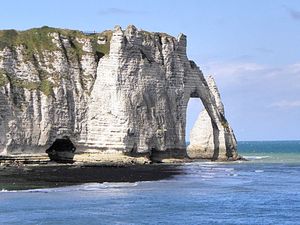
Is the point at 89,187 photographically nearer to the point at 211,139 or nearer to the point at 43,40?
the point at 43,40

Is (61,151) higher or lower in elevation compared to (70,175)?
higher

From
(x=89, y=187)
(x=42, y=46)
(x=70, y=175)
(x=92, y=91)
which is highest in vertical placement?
(x=42, y=46)

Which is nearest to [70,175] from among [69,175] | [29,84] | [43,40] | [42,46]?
[69,175]

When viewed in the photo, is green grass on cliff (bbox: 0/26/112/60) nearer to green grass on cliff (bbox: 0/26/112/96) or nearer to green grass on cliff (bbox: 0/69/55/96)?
green grass on cliff (bbox: 0/26/112/96)

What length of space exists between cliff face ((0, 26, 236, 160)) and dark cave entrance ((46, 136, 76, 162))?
271 centimetres

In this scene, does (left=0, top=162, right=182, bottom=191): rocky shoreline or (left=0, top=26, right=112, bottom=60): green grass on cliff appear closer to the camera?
(left=0, top=162, right=182, bottom=191): rocky shoreline

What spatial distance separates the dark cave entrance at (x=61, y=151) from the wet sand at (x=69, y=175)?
1081cm

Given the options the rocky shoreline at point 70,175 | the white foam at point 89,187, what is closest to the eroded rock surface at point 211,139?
the rocky shoreline at point 70,175

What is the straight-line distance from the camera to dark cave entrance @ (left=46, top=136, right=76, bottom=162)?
294ft

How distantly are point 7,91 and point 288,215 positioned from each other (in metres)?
51.8

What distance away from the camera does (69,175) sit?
211ft

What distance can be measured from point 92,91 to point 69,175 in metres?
26.9

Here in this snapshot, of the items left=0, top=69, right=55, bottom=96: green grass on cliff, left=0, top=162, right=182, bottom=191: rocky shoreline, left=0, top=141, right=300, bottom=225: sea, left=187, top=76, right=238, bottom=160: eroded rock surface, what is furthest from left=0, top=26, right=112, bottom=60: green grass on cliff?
left=0, top=141, right=300, bottom=225: sea

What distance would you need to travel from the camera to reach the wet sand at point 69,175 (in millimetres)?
55978
